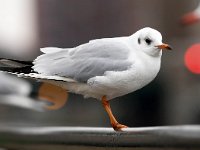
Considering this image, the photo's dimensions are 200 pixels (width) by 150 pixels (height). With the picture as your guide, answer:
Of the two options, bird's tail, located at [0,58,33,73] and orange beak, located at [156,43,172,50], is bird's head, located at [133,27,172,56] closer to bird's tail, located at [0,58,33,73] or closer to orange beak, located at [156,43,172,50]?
orange beak, located at [156,43,172,50]

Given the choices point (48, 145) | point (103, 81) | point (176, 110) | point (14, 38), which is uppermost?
point (103, 81)

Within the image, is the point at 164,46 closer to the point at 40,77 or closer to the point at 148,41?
the point at 148,41

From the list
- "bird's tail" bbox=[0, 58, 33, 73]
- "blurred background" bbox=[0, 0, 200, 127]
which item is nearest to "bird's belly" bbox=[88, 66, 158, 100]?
"bird's tail" bbox=[0, 58, 33, 73]

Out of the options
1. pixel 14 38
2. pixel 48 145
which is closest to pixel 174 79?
pixel 14 38

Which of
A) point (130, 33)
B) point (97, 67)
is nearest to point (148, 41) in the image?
point (97, 67)

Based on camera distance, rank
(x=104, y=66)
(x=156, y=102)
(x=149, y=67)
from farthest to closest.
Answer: (x=156, y=102) → (x=104, y=66) → (x=149, y=67)

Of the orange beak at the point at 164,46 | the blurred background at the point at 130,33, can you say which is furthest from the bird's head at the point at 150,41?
the blurred background at the point at 130,33

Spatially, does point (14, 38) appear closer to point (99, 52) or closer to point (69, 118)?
point (69, 118)
